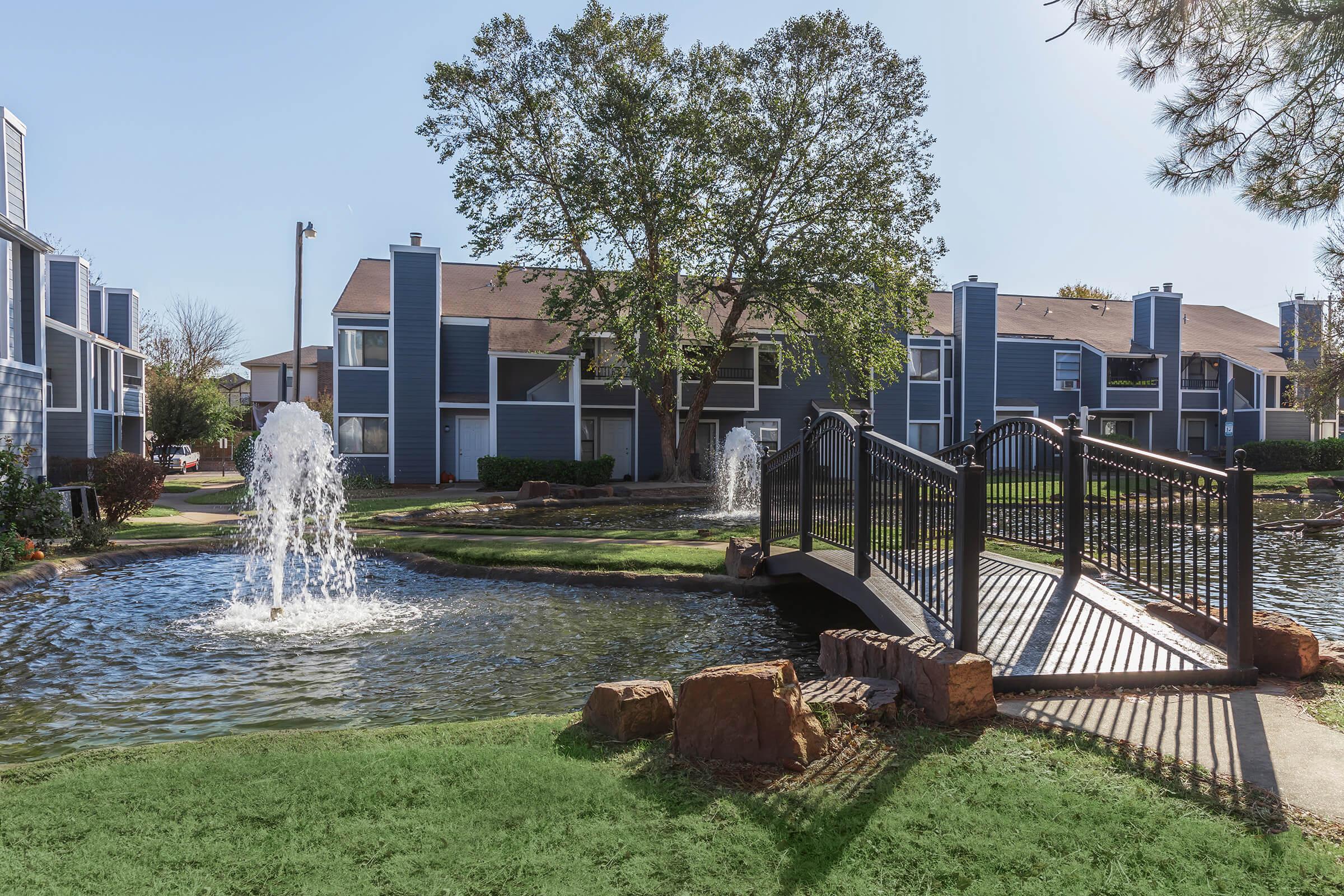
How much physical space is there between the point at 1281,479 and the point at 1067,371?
10.7m

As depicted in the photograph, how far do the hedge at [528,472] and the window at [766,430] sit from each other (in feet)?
23.8

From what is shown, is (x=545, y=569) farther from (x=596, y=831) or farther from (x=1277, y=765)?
(x=1277, y=765)

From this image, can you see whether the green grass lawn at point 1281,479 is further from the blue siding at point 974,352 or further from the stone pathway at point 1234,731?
the stone pathway at point 1234,731

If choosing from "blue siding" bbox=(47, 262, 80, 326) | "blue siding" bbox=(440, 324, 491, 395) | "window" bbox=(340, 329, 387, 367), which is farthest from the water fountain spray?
"blue siding" bbox=(47, 262, 80, 326)

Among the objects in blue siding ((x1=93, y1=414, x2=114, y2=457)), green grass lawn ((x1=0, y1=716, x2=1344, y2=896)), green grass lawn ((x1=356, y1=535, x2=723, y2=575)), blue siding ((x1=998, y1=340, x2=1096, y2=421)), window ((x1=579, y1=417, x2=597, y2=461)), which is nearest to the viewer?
green grass lawn ((x1=0, y1=716, x2=1344, y2=896))

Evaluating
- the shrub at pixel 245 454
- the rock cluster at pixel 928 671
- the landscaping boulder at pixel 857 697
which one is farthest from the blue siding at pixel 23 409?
the landscaping boulder at pixel 857 697

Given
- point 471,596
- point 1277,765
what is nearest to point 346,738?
point 1277,765

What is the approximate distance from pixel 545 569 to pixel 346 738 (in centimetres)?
585

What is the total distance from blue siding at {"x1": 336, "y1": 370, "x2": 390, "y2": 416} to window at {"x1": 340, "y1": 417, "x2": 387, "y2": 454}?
0.97ft

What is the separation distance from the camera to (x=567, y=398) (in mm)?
28656

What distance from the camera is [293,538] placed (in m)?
13.5

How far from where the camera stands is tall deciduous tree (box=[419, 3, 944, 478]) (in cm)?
2381

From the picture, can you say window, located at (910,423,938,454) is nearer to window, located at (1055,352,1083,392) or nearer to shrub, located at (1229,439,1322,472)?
window, located at (1055,352,1083,392)

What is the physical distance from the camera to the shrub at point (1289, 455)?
33.4m
